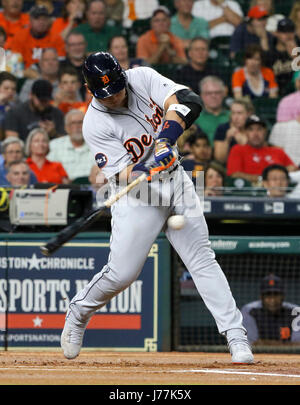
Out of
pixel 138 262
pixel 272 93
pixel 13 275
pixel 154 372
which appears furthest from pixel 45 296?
pixel 272 93

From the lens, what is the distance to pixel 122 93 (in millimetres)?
4793

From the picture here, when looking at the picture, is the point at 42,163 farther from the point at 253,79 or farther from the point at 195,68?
the point at 253,79

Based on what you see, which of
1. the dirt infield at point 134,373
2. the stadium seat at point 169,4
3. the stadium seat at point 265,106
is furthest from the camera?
the stadium seat at point 169,4

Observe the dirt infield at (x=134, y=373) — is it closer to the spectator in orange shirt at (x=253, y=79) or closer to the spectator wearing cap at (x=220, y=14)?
the spectator in orange shirt at (x=253, y=79)

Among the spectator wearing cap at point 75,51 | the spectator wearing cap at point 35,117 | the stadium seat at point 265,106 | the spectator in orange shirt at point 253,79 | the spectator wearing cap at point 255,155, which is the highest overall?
the spectator wearing cap at point 75,51

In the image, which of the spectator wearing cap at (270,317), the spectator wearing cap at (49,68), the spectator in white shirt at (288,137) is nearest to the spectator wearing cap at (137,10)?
the spectator wearing cap at (49,68)

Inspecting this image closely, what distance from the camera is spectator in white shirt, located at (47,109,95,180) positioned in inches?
344

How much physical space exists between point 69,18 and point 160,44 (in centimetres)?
130

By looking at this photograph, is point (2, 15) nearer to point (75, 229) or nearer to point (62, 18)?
point (62, 18)

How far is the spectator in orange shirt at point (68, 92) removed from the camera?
9.63 m

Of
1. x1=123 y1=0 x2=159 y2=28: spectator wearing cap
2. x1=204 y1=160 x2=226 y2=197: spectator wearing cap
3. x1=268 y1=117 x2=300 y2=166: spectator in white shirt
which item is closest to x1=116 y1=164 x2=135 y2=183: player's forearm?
x1=204 y1=160 x2=226 y2=197: spectator wearing cap

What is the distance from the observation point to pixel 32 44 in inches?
407

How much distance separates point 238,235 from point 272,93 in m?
3.27

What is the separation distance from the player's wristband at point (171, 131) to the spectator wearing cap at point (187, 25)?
243 inches
